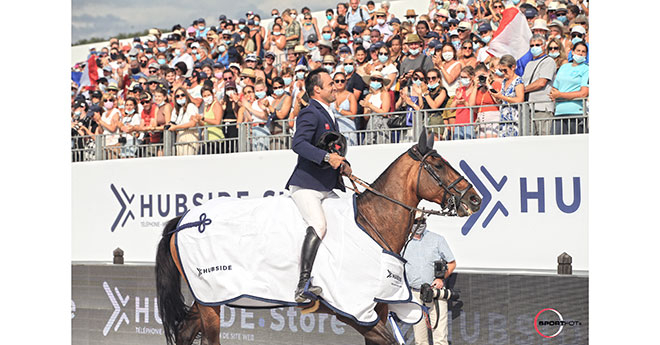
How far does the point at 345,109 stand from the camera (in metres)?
10.0

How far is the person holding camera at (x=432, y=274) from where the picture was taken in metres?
7.85

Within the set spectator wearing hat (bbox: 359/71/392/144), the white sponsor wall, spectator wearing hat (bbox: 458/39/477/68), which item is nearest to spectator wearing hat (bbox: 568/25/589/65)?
the white sponsor wall

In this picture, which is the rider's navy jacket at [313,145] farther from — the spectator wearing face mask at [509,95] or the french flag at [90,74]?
the french flag at [90,74]

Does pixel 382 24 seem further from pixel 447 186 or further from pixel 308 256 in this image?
pixel 308 256

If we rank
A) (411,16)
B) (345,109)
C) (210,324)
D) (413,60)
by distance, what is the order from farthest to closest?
(411,16) → (413,60) → (345,109) → (210,324)

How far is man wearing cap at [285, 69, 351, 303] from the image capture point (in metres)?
6.21

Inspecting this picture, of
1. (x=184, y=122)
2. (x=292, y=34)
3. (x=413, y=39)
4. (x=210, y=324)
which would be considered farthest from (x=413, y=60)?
(x=210, y=324)

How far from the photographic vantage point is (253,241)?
6.68 m

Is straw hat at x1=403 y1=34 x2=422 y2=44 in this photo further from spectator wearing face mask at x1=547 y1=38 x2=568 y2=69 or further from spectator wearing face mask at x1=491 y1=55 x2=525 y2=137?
spectator wearing face mask at x1=547 y1=38 x2=568 y2=69

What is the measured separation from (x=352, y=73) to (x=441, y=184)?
461cm
